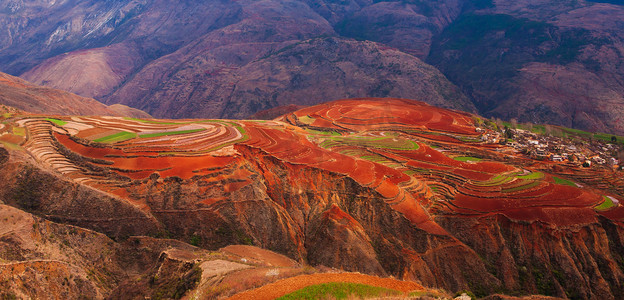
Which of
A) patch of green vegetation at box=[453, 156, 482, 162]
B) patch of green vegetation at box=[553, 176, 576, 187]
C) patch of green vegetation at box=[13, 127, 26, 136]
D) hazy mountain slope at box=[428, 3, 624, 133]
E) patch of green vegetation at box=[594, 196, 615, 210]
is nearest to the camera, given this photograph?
patch of green vegetation at box=[594, 196, 615, 210]

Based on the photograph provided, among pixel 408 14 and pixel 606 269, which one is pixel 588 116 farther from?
pixel 408 14

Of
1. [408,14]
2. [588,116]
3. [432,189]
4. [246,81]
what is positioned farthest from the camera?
[408,14]

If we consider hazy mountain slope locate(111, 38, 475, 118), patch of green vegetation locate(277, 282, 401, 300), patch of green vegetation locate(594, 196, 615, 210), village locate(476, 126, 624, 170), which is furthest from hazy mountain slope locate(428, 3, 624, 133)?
patch of green vegetation locate(277, 282, 401, 300)

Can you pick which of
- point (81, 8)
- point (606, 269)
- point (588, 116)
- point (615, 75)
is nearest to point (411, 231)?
point (606, 269)

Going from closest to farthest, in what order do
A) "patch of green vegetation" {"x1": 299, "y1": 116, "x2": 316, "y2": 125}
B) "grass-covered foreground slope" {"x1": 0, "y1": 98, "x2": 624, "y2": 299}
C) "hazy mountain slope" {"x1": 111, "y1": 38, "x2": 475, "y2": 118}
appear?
"grass-covered foreground slope" {"x1": 0, "y1": 98, "x2": 624, "y2": 299}
"patch of green vegetation" {"x1": 299, "y1": 116, "x2": 316, "y2": 125}
"hazy mountain slope" {"x1": 111, "y1": 38, "x2": 475, "y2": 118}

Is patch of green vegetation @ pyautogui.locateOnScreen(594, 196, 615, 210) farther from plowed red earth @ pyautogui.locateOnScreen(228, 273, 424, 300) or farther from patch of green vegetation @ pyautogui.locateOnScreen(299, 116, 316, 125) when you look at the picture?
patch of green vegetation @ pyautogui.locateOnScreen(299, 116, 316, 125)

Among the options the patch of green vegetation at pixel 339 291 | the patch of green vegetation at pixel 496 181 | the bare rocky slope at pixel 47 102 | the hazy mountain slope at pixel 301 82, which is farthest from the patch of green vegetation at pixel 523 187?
the bare rocky slope at pixel 47 102

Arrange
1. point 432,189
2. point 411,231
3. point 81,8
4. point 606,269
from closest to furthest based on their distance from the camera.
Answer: point 606,269 < point 411,231 < point 432,189 < point 81,8

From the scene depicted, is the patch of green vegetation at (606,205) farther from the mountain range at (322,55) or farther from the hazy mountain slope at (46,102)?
the hazy mountain slope at (46,102)
